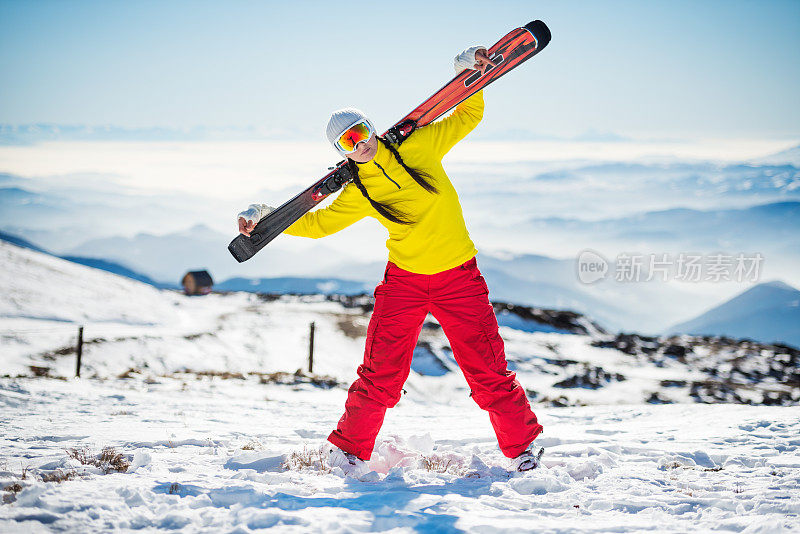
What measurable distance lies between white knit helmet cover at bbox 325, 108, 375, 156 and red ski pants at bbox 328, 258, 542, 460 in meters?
1.24

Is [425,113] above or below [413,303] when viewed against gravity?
above

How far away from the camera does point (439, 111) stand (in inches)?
197

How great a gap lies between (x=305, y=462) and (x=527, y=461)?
5.81 feet

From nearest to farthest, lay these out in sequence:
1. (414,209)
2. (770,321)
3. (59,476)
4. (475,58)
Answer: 1. (59,476)
2. (414,209)
3. (475,58)
4. (770,321)

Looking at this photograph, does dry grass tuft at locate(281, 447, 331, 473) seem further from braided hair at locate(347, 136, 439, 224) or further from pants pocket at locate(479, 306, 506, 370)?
braided hair at locate(347, 136, 439, 224)

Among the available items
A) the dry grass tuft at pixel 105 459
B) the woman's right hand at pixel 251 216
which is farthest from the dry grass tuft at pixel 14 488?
the woman's right hand at pixel 251 216

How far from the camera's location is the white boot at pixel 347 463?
13.8ft

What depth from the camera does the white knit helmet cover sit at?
430 centimetres

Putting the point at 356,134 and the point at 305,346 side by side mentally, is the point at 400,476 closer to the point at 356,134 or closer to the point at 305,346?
the point at 356,134

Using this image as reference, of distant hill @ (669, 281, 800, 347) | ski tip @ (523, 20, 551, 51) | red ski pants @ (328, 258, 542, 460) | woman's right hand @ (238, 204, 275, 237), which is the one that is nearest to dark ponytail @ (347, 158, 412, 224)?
red ski pants @ (328, 258, 542, 460)

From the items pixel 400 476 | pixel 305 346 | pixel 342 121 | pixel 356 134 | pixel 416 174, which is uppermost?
pixel 342 121

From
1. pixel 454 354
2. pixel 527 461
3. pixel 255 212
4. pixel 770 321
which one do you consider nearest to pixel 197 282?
pixel 255 212

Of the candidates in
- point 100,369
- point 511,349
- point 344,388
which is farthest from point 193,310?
point 344,388

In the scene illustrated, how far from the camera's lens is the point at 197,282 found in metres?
42.4
